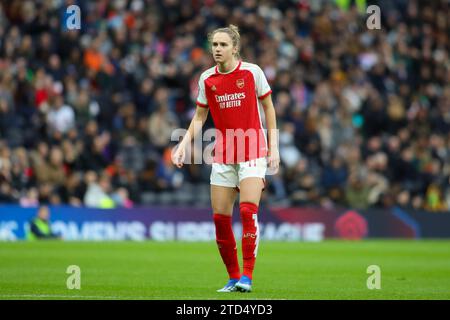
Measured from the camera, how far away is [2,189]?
23.2 meters

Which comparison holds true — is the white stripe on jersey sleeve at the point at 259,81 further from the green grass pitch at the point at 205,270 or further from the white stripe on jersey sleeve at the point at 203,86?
the green grass pitch at the point at 205,270

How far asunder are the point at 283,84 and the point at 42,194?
7.89m

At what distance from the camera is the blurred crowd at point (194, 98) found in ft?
80.6

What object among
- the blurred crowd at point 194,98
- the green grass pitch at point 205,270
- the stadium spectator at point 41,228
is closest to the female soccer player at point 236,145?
the green grass pitch at point 205,270

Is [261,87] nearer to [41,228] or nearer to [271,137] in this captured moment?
[271,137]

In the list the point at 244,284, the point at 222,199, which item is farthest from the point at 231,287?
the point at 222,199

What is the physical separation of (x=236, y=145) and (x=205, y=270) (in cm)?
413

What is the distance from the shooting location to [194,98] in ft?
88.0

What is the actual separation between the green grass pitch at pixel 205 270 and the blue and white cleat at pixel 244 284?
197 mm

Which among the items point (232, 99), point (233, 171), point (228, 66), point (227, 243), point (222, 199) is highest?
point (228, 66)

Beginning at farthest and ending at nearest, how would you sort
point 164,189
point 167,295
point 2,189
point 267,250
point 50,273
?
point 164,189 → point 2,189 → point 267,250 → point 50,273 → point 167,295

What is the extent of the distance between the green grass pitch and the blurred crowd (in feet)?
8.83
